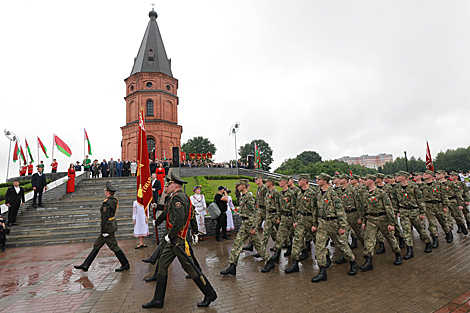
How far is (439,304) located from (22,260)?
35.7 feet

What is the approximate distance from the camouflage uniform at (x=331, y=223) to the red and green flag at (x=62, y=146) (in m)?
20.8

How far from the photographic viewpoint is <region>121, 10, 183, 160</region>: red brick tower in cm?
3566

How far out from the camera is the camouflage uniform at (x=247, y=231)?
228 inches

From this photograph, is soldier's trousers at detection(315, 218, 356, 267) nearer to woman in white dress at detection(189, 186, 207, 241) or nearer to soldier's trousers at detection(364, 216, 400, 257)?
soldier's trousers at detection(364, 216, 400, 257)

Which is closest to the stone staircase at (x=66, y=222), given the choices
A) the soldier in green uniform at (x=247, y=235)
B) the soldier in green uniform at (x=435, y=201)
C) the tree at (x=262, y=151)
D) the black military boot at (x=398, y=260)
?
the soldier in green uniform at (x=247, y=235)

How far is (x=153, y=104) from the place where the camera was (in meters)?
36.3

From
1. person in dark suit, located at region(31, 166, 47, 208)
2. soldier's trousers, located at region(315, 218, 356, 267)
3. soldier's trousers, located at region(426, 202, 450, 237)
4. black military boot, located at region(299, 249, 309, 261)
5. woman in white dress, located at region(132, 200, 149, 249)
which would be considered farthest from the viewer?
person in dark suit, located at region(31, 166, 47, 208)

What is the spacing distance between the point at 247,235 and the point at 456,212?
799 cm

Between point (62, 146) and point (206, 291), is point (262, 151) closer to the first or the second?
point (62, 146)

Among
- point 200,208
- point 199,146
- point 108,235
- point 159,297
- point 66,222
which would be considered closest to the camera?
point 159,297

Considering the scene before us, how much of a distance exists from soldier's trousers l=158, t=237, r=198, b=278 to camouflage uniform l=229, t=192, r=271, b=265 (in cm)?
153

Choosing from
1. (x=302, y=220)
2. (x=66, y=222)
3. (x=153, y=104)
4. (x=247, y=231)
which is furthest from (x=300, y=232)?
(x=153, y=104)

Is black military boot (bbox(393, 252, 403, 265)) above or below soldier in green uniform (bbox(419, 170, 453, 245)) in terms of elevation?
below

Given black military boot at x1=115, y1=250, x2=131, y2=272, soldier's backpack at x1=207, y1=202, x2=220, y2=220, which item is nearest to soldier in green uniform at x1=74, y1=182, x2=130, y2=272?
black military boot at x1=115, y1=250, x2=131, y2=272
